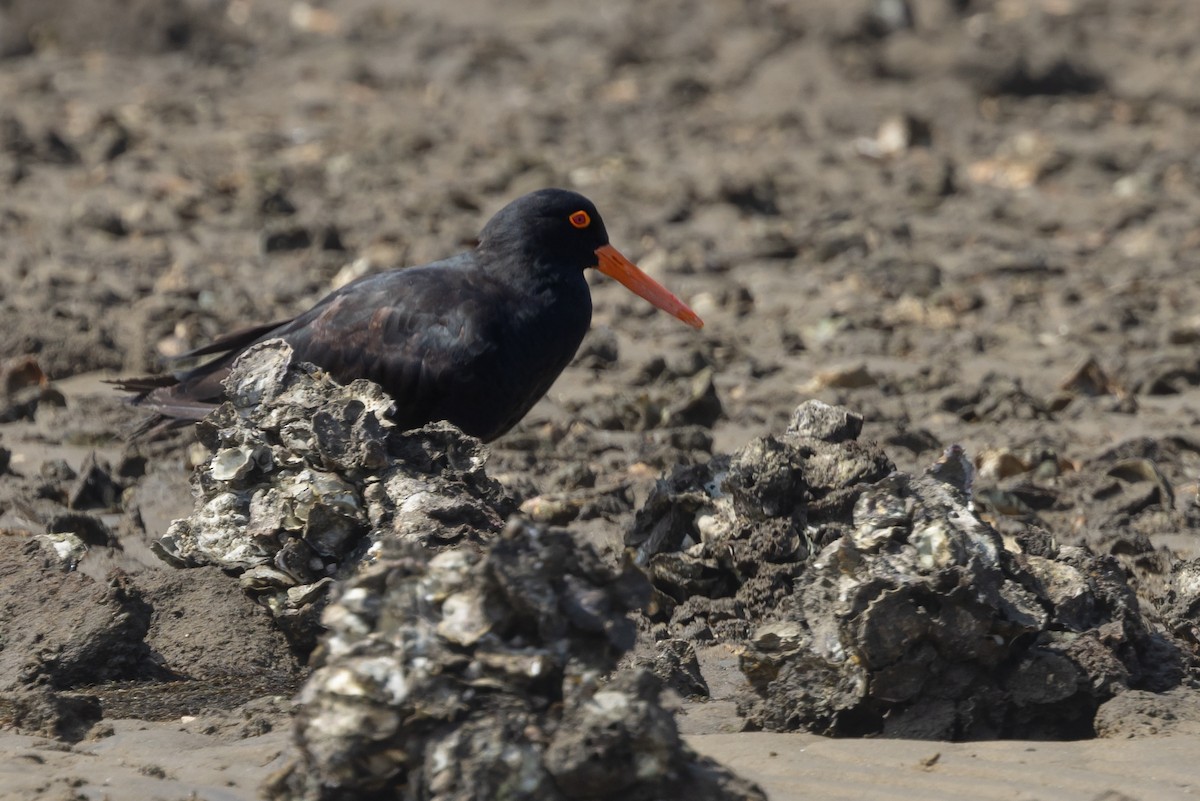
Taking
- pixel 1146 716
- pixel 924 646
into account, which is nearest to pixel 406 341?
pixel 924 646

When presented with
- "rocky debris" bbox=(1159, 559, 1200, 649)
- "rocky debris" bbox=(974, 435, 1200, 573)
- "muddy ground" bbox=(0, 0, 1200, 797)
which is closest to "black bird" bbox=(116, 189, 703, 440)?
"muddy ground" bbox=(0, 0, 1200, 797)

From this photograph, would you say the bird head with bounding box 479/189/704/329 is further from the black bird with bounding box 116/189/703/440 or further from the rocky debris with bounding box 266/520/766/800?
the rocky debris with bounding box 266/520/766/800

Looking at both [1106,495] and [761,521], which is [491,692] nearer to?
[761,521]

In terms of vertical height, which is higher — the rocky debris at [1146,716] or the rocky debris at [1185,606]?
the rocky debris at [1185,606]

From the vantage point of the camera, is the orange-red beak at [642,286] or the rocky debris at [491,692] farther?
the orange-red beak at [642,286]

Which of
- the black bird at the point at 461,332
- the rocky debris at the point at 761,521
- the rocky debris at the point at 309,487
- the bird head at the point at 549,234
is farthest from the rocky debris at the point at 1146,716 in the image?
the bird head at the point at 549,234

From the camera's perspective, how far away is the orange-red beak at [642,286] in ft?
20.7

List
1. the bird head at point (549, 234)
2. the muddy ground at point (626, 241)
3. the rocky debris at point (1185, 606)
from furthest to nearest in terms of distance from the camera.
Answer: the bird head at point (549, 234) < the muddy ground at point (626, 241) < the rocky debris at point (1185, 606)

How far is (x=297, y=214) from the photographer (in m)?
10.1

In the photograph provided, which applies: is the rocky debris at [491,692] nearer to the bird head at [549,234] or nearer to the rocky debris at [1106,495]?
the rocky debris at [1106,495]

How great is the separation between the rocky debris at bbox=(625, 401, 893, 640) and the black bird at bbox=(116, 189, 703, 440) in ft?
2.94

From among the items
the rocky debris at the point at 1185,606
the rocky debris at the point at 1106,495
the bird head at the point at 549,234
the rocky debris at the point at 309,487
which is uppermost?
the bird head at the point at 549,234

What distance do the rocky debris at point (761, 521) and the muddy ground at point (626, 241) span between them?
212 millimetres

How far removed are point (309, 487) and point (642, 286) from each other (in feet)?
7.74
